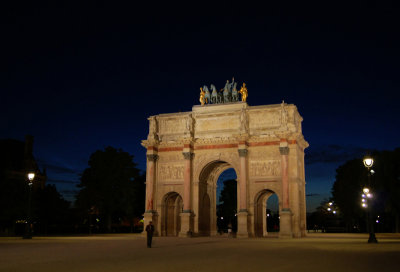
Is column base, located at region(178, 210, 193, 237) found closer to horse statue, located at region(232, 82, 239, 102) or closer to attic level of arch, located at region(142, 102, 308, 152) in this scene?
attic level of arch, located at region(142, 102, 308, 152)

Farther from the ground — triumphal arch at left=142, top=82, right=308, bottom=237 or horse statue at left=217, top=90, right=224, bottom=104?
horse statue at left=217, top=90, right=224, bottom=104

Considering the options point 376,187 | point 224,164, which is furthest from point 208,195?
point 376,187

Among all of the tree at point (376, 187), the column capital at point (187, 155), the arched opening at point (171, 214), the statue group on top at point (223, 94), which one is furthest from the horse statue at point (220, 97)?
the tree at point (376, 187)

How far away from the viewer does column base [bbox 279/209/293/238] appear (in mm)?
38250

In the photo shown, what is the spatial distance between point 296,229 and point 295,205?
2.15 metres

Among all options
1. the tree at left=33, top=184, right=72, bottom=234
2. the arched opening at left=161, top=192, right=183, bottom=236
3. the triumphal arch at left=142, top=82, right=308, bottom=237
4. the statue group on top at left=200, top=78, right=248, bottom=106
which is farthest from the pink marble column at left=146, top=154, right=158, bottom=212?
the tree at left=33, top=184, right=72, bottom=234

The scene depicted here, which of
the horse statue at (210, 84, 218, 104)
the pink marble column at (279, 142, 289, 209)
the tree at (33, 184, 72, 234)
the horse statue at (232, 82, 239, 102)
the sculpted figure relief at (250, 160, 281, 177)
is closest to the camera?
the pink marble column at (279, 142, 289, 209)

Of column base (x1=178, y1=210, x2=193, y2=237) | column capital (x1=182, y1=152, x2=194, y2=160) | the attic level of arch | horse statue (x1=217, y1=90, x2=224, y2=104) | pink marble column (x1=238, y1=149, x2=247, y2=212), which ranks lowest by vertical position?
column base (x1=178, y1=210, x2=193, y2=237)

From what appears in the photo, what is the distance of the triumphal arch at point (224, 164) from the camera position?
40781 mm

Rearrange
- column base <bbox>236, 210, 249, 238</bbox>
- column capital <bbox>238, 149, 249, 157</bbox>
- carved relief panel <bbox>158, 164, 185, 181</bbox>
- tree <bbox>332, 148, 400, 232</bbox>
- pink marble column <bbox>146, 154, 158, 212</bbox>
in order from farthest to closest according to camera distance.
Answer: tree <bbox>332, 148, 400, 232</bbox>
carved relief panel <bbox>158, 164, 185, 181</bbox>
pink marble column <bbox>146, 154, 158, 212</bbox>
column capital <bbox>238, 149, 249, 157</bbox>
column base <bbox>236, 210, 249, 238</bbox>

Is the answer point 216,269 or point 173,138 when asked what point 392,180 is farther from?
point 216,269

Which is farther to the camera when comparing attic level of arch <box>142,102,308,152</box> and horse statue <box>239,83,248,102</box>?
horse statue <box>239,83,248,102</box>

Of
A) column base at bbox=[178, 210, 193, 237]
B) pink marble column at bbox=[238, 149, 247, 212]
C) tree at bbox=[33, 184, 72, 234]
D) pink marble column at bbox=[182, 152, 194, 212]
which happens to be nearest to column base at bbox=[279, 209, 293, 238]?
Result: pink marble column at bbox=[238, 149, 247, 212]

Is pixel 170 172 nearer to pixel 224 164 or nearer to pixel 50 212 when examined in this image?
pixel 224 164
